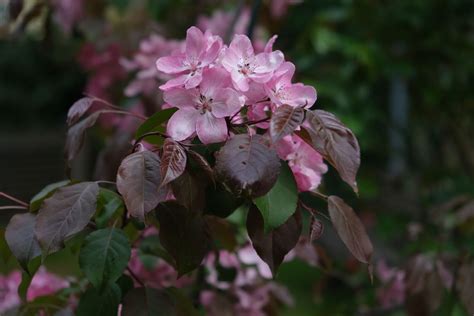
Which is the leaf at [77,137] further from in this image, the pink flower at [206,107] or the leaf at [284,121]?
the leaf at [284,121]

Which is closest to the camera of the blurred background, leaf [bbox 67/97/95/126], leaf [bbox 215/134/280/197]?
leaf [bbox 215/134/280/197]

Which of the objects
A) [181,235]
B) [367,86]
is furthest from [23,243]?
[367,86]

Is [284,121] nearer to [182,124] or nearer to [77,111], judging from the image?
[182,124]

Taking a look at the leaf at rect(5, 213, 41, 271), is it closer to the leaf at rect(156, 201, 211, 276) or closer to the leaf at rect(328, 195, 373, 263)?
the leaf at rect(156, 201, 211, 276)

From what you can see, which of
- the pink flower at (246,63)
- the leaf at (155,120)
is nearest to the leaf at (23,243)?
the leaf at (155,120)

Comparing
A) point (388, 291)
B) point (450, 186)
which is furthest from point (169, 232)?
point (450, 186)

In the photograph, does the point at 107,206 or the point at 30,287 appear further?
the point at 30,287

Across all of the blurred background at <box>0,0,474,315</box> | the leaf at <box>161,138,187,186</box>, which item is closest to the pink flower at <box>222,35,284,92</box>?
the leaf at <box>161,138,187,186</box>
